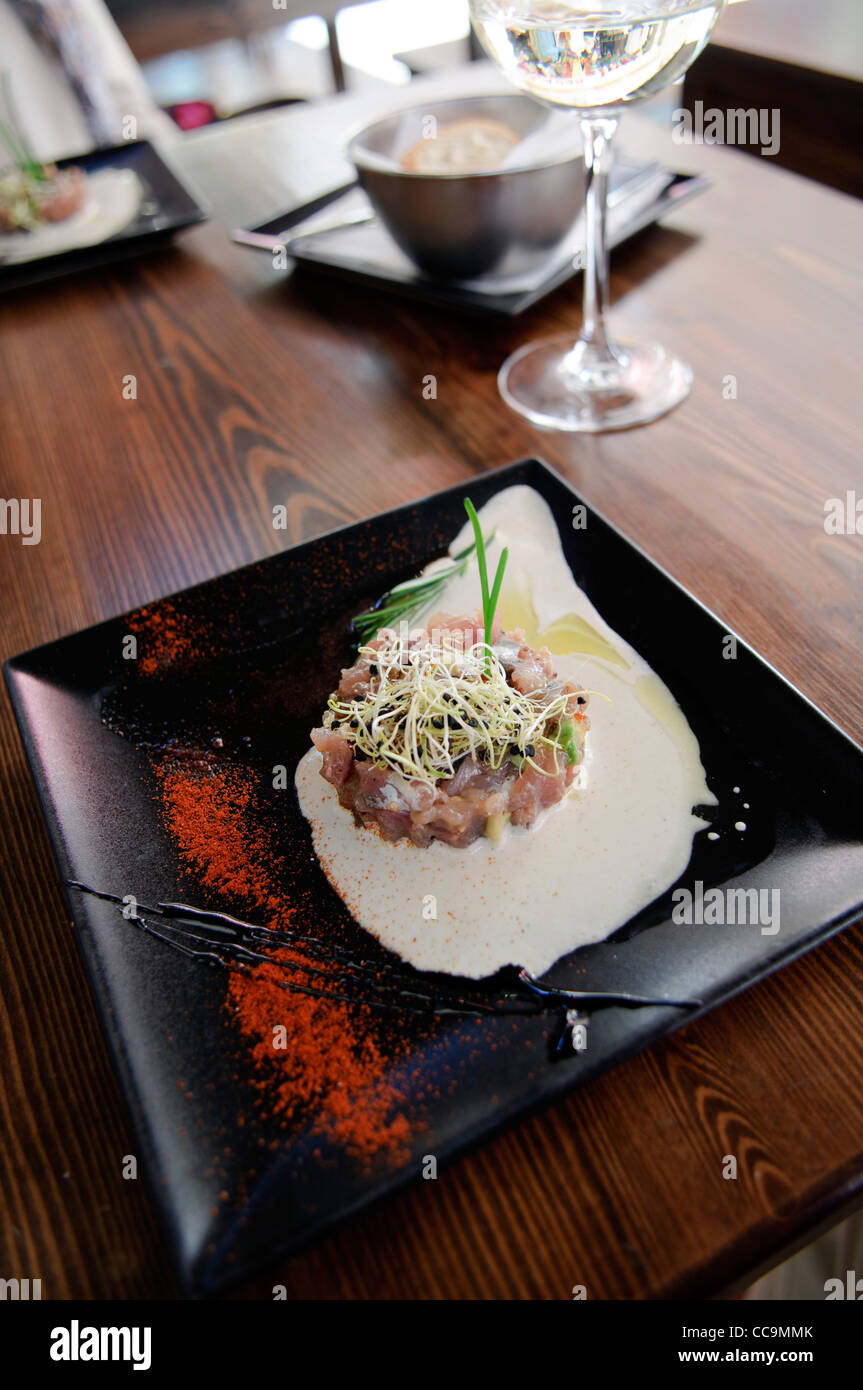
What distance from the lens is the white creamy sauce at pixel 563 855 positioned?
Answer: 2.31ft

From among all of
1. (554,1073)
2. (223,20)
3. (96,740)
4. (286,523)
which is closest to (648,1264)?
(554,1073)

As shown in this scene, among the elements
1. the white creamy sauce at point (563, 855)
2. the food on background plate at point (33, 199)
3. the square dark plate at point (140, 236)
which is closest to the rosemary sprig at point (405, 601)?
the white creamy sauce at point (563, 855)

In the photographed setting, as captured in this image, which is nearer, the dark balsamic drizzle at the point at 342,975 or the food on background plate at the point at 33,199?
the dark balsamic drizzle at the point at 342,975

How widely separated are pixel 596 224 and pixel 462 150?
0.31m

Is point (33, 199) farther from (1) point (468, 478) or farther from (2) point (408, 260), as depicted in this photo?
(1) point (468, 478)

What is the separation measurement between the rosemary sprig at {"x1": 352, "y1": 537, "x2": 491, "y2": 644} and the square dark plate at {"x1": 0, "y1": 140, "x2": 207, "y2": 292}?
1.10 m

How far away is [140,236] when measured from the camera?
170 cm

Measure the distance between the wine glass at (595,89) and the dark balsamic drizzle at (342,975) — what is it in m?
0.81

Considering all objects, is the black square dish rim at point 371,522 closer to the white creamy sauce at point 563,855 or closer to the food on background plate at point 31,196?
the white creamy sauce at point 563,855

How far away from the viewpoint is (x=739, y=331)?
4.47ft

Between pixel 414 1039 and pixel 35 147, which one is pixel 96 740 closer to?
pixel 414 1039

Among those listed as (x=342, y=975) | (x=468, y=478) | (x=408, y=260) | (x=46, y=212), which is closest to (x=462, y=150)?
(x=408, y=260)

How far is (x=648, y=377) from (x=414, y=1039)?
990mm

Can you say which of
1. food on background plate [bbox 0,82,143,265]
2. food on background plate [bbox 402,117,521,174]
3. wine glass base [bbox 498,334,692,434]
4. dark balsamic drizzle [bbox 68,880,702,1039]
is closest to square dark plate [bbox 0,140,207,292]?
food on background plate [bbox 0,82,143,265]
